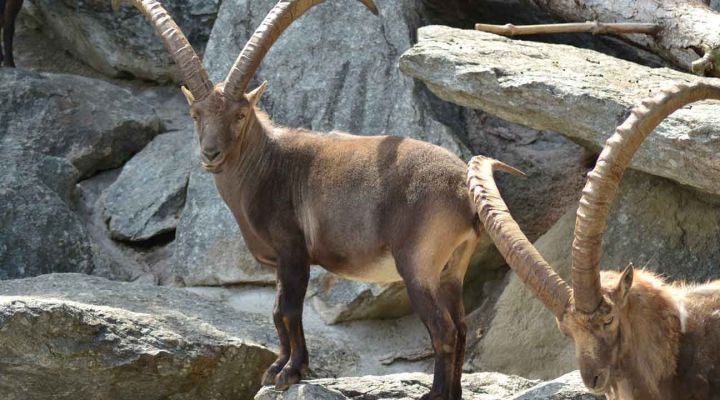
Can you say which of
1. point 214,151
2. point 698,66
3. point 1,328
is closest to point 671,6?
point 698,66

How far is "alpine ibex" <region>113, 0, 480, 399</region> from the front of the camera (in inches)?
291

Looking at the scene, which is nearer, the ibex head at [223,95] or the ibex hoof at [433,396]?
the ibex hoof at [433,396]

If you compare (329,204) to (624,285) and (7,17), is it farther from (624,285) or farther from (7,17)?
(7,17)

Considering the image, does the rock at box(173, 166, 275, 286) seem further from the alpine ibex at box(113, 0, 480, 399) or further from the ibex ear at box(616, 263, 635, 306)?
the ibex ear at box(616, 263, 635, 306)

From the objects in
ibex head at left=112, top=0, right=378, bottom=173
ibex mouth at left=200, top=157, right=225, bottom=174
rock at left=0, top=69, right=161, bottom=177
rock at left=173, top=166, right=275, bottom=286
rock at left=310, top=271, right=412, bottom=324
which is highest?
ibex head at left=112, top=0, right=378, bottom=173

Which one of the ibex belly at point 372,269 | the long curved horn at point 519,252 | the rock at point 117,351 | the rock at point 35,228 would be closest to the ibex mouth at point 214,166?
the ibex belly at point 372,269

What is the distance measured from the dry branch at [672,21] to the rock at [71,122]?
4772mm

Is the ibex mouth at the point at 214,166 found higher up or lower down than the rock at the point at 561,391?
higher up

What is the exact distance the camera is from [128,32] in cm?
1350

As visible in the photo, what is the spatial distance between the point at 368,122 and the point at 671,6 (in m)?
2.74

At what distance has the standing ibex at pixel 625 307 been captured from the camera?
575cm

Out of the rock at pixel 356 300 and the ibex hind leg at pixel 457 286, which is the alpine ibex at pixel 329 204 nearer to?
the ibex hind leg at pixel 457 286

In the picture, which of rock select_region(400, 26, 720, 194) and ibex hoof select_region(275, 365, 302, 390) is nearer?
ibex hoof select_region(275, 365, 302, 390)

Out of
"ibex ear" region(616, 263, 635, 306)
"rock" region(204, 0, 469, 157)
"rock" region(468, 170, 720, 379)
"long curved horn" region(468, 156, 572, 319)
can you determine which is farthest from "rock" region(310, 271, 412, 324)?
"ibex ear" region(616, 263, 635, 306)
